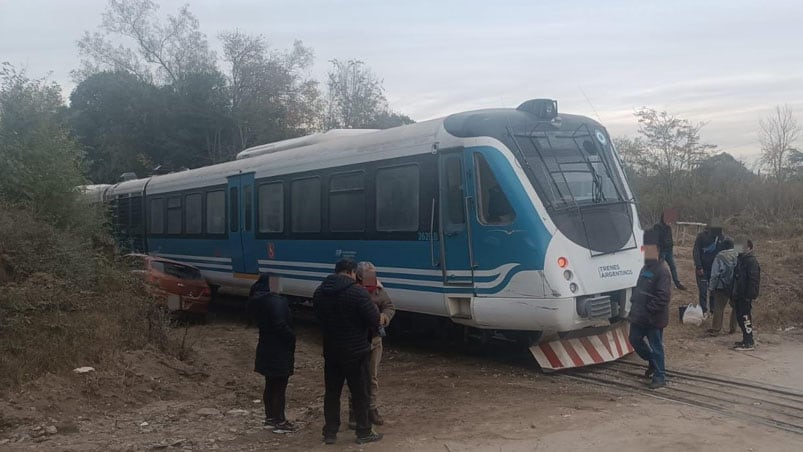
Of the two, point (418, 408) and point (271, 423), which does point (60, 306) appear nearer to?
point (271, 423)

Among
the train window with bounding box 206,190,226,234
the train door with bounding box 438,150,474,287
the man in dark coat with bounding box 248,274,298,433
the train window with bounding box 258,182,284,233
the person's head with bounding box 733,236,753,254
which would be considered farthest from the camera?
the train window with bounding box 206,190,226,234

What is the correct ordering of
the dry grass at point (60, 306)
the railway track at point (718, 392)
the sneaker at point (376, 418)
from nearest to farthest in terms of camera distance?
1. the railway track at point (718, 392)
2. the sneaker at point (376, 418)
3. the dry grass at point (60, 306)

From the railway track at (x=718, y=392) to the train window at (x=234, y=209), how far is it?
7.80 m

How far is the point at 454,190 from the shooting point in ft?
30.7

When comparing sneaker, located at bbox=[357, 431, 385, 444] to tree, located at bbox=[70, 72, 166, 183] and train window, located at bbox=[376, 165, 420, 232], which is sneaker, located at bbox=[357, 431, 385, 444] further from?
tree, located at bbox=[70, 72, 166, 183]

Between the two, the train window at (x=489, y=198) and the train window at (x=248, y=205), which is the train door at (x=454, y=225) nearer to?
the train window at (x=489, y=198)

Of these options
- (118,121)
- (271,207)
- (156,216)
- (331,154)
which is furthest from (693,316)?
(118,121)

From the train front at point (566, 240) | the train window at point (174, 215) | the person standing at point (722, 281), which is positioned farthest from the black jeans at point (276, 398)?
the train window at point (174, 215)

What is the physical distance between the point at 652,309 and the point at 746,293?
9.20 feet

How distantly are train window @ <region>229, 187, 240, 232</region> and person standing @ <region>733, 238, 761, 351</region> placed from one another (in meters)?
8.86

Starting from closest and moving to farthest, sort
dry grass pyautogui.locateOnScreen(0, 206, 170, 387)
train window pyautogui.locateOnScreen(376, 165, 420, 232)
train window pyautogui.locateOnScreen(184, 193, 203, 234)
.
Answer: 1. dry grass pyautogui.locateOnScreen(0, 206, 170, 387)
2. train window pyautogui.locateOnScreen(376, 165, 420, 232)
3. train window pyautogui.locateOnScreen(184, 193, 203, 234)

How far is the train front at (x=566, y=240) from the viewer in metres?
8.58

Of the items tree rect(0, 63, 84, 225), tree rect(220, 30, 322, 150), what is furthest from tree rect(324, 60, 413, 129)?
tree rect(0, 63, 84, 225)

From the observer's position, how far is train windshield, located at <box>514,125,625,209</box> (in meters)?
8.98
